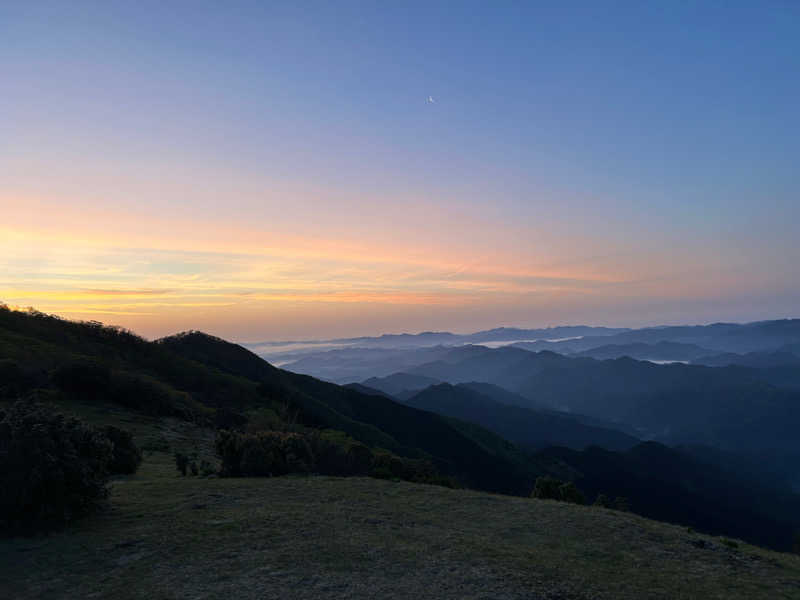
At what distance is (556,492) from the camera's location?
2530 cm

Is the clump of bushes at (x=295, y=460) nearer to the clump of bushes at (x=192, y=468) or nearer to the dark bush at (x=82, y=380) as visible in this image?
the clump of bushes at (x=192, y=468)

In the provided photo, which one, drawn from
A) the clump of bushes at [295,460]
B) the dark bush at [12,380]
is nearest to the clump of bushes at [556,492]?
the clump of bushes at [295,460]

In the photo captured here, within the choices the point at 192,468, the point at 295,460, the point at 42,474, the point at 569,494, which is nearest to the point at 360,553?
the point at 42,474

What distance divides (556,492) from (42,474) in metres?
22.4

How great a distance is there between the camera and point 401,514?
1582cm

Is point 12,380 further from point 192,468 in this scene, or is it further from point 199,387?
point 199,387

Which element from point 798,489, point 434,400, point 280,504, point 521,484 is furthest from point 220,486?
point 798,489

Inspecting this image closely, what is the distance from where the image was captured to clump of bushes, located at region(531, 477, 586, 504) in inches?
976

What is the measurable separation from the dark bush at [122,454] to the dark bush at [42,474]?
5.36 metres

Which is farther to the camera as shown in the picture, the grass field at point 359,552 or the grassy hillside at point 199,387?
the grassy hillside at point 199,387

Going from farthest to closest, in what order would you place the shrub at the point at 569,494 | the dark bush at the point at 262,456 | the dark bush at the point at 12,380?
the dark bush at the point at 12,380 < the shrub at the point at 569,494 < the dark bush at the point at 262,456

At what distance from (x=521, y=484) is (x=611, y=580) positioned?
3049 inches

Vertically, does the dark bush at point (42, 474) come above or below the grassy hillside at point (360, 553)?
above

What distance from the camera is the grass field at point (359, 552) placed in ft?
33.0
